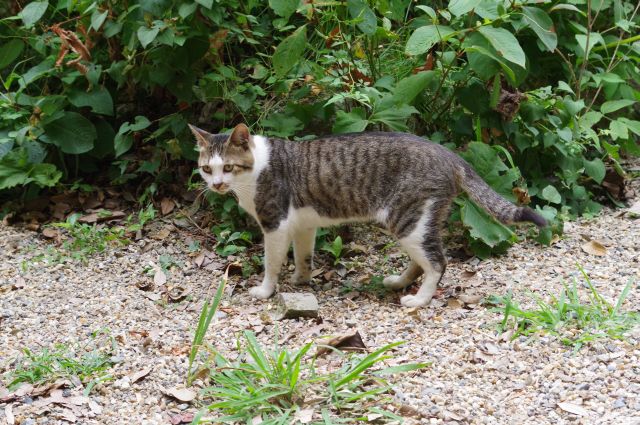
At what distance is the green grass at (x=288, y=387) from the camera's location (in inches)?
114

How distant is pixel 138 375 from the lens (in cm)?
332

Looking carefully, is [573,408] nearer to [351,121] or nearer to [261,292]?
[261,292]

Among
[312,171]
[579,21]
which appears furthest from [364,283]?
[579,21]

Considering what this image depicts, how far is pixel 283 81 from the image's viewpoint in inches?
189

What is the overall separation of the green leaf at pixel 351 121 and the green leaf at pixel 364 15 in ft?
1.69

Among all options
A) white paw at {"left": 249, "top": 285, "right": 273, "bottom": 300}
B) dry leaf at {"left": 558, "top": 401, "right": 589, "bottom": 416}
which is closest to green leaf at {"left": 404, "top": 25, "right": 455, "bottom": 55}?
white paw at {"left": 249, "top": 285, "right": 273, "bottom": 300}

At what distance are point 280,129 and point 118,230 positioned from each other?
127 cm

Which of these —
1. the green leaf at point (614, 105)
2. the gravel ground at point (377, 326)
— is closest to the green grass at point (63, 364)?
the gravel ground at point (377, 326)

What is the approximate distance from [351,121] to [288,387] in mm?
2097

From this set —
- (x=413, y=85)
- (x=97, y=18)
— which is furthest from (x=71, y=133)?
(x=413, y=85)

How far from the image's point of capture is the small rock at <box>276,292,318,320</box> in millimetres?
3986

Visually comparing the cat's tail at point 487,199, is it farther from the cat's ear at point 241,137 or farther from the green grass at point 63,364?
the green grass at point 63,364

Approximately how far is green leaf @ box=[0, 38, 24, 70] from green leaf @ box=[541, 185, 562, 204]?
371 centimetres

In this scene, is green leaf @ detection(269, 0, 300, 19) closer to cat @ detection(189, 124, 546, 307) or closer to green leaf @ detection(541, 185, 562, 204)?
cat @ detection(189, 124, 546, 307)
